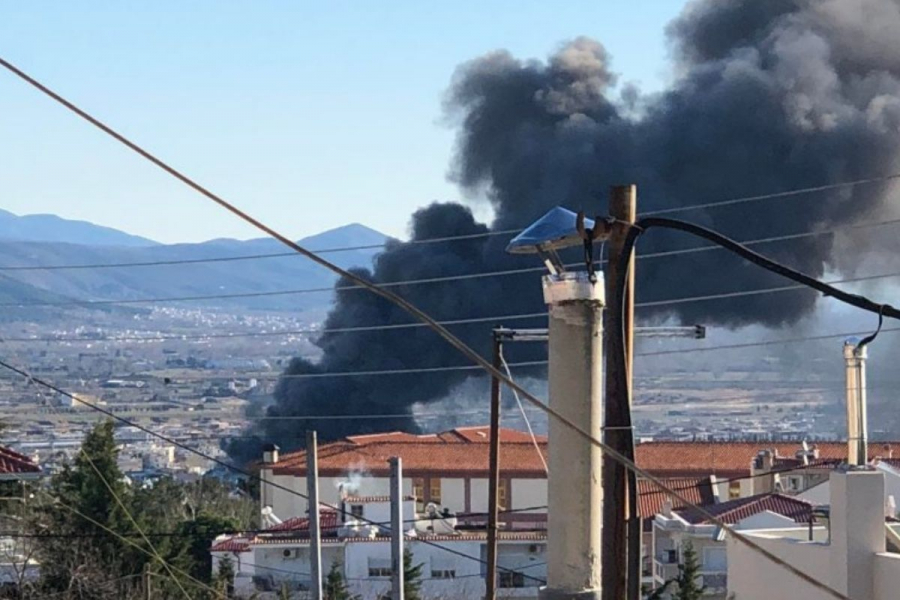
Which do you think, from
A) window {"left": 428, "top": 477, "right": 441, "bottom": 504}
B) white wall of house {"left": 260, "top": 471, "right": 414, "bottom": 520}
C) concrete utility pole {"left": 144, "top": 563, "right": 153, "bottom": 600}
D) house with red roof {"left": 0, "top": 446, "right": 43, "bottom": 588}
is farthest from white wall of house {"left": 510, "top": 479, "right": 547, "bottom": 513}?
concrete utility pole {"left": 144, "top": 563, "right": 153, "bottom": 600}

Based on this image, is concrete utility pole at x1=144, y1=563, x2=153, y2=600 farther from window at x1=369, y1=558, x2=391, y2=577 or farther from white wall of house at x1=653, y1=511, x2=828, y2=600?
window at x1=369, y1=558, x2=391, y2=577

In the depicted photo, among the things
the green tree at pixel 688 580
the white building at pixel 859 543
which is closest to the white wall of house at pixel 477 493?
the green tree at pixel 688 580

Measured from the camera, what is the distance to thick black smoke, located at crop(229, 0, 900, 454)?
50.1 meters

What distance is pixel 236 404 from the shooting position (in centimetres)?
8944

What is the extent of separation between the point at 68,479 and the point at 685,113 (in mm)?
31660

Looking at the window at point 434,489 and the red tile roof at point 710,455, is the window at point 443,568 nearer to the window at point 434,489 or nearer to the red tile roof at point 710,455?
the red tile roof at point 710,455

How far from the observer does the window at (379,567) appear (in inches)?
1107

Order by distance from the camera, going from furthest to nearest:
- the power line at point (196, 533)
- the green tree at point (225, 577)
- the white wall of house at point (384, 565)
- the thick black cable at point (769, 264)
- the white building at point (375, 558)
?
the white wall of house at point (384, 565), the white building at point (375, 558), the green tree at point (225, 577), the power line at point (196, 533), the thick black cable at point (769, 264)

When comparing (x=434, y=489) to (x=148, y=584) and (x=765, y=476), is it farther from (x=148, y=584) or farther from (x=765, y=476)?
(x=148, y=584)

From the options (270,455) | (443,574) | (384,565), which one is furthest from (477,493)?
(384,565)

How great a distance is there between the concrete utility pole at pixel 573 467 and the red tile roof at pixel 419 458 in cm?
3152

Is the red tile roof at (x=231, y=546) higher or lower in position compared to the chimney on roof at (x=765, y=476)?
lower

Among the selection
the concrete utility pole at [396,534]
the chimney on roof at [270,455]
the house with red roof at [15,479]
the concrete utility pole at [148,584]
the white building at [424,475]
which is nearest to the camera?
the concrete utility pole at [396,534]

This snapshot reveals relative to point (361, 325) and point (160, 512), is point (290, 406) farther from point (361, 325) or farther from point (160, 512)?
point (160, 512)
